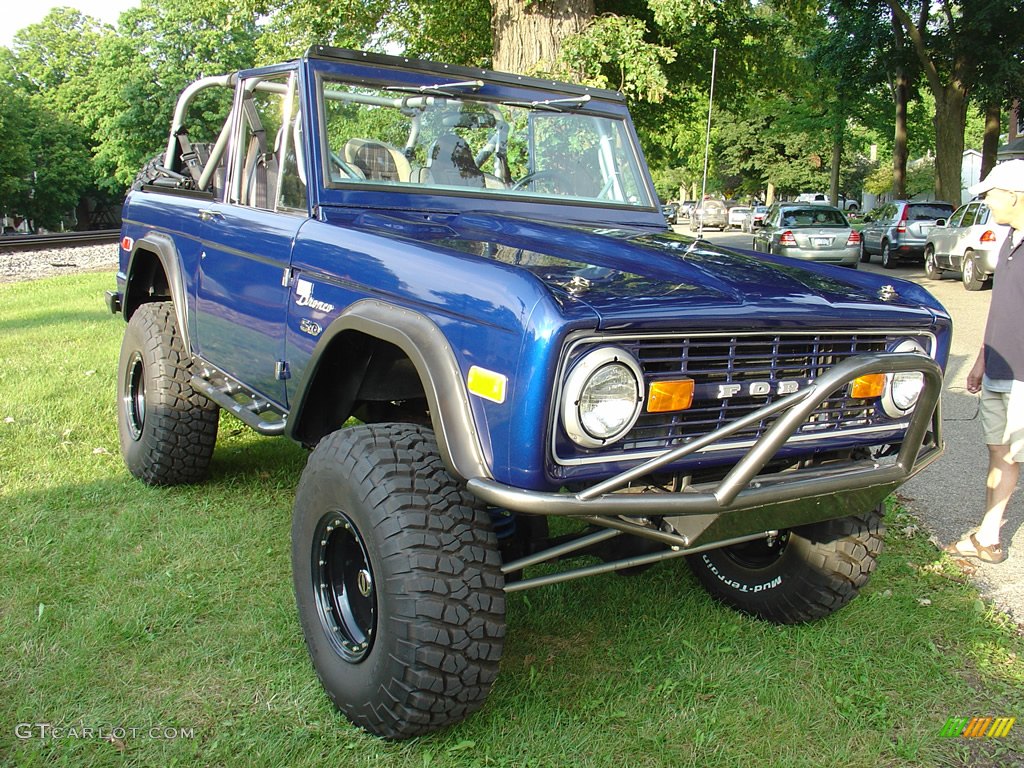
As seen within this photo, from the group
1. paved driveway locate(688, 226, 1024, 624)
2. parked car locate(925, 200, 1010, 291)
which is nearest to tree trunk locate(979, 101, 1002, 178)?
parked car locate(925, 200, 1010, 291)

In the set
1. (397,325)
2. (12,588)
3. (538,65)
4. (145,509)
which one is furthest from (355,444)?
(538,65)

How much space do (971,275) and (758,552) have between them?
1375 centimetres

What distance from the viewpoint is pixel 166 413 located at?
4.54 metres

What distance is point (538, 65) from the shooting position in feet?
→ 35.7

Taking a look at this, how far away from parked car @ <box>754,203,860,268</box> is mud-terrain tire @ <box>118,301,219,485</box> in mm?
15810

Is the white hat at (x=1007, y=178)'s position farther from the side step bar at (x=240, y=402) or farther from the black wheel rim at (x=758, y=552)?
the side step bar at (x=240, y=402)

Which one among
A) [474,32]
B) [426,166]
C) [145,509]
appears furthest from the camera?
[474,32]

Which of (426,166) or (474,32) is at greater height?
(474,32)

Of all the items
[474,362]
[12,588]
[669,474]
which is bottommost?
[12,588]

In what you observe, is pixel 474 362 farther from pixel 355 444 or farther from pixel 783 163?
pixel 783 163

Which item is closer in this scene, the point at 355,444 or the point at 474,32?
the point at 355,444

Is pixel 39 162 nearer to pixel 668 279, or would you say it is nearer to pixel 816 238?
pixel 816 238

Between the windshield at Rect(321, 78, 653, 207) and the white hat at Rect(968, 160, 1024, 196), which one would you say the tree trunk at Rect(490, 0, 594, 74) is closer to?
the windshield at Rect(321, 78, 653, 207)

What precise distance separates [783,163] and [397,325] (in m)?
57.7
